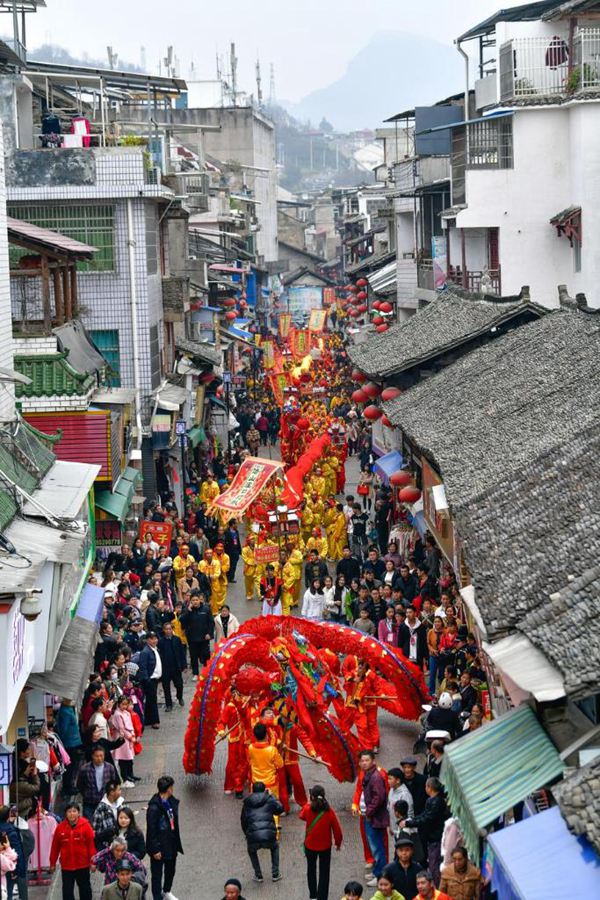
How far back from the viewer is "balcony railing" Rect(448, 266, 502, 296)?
1581 inches

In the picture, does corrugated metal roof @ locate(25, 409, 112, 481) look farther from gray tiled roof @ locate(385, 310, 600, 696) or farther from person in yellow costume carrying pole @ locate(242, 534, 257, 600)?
gray tiled roof @ locate(385, 310, 600, 696)

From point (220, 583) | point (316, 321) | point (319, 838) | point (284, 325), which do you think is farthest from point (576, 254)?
point (284, 325)

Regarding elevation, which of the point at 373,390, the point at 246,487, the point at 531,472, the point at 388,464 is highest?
the point at 531,472

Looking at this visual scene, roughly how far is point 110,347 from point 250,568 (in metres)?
10.0

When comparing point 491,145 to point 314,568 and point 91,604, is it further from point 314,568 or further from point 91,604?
point 91,604

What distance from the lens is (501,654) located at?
1310cm

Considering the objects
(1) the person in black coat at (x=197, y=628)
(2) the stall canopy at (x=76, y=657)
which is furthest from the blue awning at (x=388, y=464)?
(2) the stall canopy at (x=76, y=657)

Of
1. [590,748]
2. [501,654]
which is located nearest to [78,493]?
[501,654]

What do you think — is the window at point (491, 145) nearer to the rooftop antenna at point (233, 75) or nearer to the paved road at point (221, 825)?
the paved road at point (221, 825)

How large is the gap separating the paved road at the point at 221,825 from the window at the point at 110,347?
52.6 ft

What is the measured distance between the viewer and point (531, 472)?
1833 centimetres

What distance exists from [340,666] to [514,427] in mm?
4527

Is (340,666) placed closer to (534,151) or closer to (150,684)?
(150,684)

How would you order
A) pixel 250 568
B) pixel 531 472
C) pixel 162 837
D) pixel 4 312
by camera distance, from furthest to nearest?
pixel 250 568 → pixel 4 312 → pixel 531 472 → pixel 162 837
